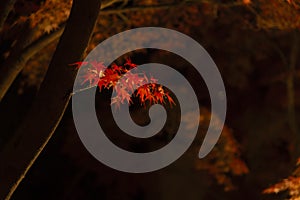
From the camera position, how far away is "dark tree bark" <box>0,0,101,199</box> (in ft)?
17.9

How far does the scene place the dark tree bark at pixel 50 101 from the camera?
5469 millimetres

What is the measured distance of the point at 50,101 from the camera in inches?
215

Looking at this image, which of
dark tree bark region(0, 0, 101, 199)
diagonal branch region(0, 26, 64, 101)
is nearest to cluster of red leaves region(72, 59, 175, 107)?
dark tree bark region(0, 0, 101, 199)

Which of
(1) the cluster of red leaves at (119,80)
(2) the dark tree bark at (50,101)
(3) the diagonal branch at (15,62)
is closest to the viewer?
(2) the dark tree bark at (50,101)

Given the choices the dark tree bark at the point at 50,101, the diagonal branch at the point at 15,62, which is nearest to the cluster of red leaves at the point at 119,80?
the dark tree bark at the point at 50,101

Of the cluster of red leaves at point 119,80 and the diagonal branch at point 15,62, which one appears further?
the diagonal branch at point 15,62

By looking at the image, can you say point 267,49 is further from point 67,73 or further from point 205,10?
point 67,73

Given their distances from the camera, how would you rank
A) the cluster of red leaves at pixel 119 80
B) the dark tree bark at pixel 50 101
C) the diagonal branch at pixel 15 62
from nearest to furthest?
the dark tree bark at pixel 50 101 → the cluster of red leaves at pixel 119 80 → the diagonal branch at pixel 15 62

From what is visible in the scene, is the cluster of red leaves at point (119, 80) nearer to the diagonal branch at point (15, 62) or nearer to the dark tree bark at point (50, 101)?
the dark tree bark at point (50, 101)

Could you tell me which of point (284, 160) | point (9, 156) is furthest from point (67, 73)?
point (284, 160)

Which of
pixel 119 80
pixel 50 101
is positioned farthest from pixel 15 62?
pixel 50 101

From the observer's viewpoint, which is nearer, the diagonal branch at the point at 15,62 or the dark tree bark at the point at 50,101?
the dark tree bark at the point at 50,101

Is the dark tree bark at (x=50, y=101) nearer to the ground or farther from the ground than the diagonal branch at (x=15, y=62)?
nearer to the ground

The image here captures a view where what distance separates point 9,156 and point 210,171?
329 inches
